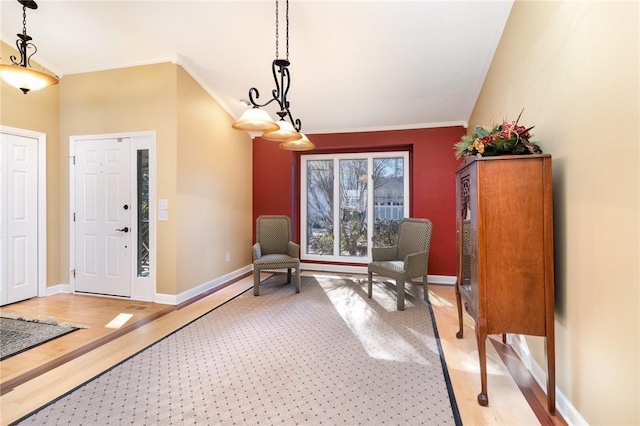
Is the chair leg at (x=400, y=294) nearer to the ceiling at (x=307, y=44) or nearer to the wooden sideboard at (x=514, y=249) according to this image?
the wooden sideboard at (x=514, y=249)

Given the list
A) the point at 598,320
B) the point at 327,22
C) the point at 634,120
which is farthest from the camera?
the point at 327,22

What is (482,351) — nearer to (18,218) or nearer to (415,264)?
(415,264)

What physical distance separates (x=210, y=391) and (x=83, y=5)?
3.71 m

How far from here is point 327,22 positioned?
2.87 meters

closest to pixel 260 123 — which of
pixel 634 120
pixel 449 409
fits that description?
pixel 634 120

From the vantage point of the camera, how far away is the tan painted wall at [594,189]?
3.99 feet

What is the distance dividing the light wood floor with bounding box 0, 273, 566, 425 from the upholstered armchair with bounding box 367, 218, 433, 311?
457 mm

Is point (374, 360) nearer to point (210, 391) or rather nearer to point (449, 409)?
point (449, 409)

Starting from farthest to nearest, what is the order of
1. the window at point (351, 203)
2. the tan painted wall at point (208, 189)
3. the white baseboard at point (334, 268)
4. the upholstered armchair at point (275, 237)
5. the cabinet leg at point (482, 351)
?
the white baseboard at point (334, 268) → the window at point (351, 203) → the upholstered armchair at point (275, 237) → the tan painted wall at point (208, 189) → the cabinet leg at point (482, 351)

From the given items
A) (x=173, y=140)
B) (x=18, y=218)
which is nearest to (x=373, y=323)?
(x=173, y=140)

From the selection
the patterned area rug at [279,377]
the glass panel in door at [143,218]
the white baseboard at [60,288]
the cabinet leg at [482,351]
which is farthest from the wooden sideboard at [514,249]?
the white baseboard at [60,288]

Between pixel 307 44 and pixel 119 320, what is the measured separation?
11.5 ft

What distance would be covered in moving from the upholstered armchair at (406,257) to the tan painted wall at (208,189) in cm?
228

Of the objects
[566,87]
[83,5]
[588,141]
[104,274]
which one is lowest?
[104,274]
